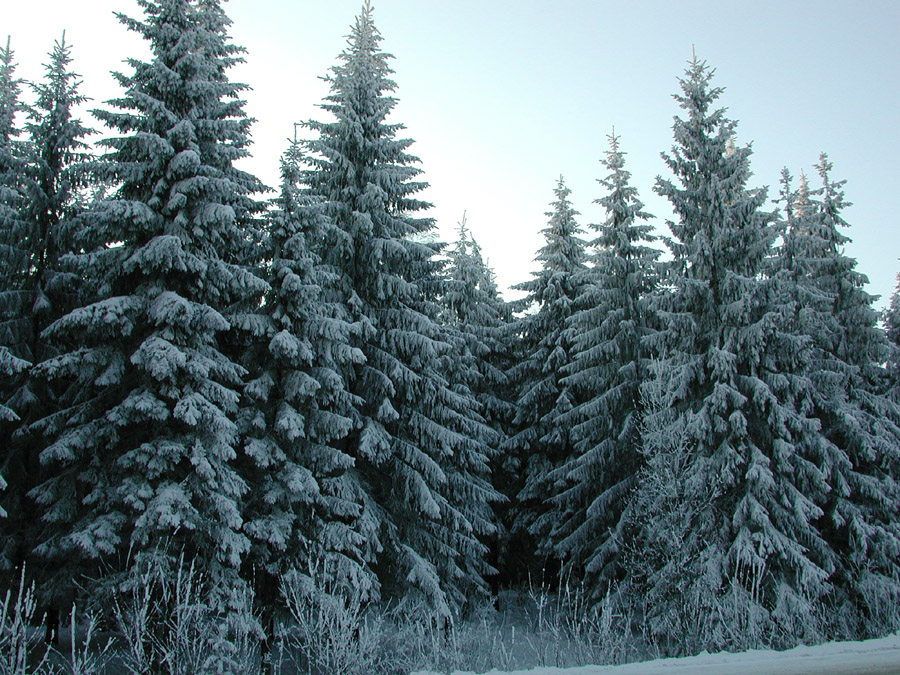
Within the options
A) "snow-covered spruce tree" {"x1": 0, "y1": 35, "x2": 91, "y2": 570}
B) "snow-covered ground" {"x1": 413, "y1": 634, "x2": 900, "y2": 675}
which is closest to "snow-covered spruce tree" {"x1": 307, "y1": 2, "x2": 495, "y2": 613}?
"snow-covered spruce tree" {"x1": 0, "y1": 35, "x2": 91, "y2": 570}

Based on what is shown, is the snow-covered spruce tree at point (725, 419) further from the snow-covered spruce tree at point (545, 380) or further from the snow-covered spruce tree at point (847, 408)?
the snow-covered spruce tree at point (545, 380)

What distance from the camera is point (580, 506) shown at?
1927 cm

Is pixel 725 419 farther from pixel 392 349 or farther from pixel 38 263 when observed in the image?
pixel 38 263

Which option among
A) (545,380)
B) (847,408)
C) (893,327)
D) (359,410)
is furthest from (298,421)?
(893,327)

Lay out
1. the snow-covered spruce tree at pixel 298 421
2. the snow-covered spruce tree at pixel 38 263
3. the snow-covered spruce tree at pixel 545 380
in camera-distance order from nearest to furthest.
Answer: the snow-covered spruce tree at pixel 298 421, the snow-covered spruce tree at pixel 38 263, the snow-covered spruce tree at pixel 545 380

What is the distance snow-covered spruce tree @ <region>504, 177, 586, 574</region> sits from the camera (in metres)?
19.9

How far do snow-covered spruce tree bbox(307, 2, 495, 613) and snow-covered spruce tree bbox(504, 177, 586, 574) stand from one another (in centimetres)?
382

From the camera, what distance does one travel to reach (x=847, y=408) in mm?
17703

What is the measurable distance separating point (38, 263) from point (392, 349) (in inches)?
389

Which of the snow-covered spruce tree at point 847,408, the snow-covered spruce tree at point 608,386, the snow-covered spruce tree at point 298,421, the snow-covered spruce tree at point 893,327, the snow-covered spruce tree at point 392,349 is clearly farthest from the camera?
the snow-covered spruce tree at point 893,327

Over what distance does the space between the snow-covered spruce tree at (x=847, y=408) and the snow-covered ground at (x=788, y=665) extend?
6.78 metres

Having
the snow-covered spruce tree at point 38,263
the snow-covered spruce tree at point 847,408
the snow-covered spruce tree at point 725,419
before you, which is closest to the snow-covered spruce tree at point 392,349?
the snow-covered spruce tree at point 725,419

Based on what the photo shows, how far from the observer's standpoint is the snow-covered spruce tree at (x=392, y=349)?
1480 cm

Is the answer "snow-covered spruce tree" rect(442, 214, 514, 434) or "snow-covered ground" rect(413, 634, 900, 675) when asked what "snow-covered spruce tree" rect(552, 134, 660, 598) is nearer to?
"snow-covered spruce tree" rect(442, 214, 514, 434)
